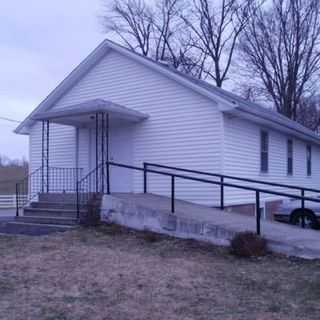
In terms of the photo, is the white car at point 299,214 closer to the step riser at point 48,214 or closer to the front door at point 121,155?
the front door at point 121,155

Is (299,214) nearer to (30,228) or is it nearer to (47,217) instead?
(47,217)

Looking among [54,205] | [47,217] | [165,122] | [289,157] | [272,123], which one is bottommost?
[47,217]

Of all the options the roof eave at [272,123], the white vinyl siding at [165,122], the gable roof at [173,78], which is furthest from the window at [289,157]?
the white vinyl siding at [165,122]

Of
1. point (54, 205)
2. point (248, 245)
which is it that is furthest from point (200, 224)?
point (54, 205)

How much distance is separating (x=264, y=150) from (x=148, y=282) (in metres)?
11.1

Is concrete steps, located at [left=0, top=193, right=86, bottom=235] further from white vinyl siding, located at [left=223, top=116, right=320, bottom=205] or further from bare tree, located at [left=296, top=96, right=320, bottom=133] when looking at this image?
bare tree, located at [left=296, top=96, right=320, bottom=133]

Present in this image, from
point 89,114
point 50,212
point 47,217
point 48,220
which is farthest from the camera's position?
point 89,114

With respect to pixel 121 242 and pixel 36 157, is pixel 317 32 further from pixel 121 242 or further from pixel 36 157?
pixel 121 242

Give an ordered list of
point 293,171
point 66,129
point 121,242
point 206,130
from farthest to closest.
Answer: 1. point 293,171
2. point 66,129
3. point 206,130
4. point 121,242

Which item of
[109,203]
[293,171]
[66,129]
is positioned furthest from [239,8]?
[109,203]

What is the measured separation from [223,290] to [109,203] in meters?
5.42

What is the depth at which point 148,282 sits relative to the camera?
6.79 m

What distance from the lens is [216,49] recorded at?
37.8 metres

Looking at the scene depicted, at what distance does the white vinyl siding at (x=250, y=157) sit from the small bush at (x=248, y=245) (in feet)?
16.5
